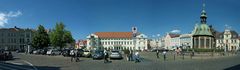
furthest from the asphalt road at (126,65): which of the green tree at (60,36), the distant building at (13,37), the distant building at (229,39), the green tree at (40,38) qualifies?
the distant building at (229,39)

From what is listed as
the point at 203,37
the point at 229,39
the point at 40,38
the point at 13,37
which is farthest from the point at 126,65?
the point at 229,39

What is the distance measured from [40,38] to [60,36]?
21.8 ft

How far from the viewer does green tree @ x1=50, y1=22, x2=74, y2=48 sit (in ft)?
332

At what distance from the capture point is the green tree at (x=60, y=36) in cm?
10119

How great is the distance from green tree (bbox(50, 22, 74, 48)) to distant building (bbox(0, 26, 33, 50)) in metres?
65.3

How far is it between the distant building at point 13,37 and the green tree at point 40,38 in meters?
60.9

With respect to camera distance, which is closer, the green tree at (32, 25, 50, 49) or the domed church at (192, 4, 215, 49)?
the domed church at (192, 4, 215, 49)

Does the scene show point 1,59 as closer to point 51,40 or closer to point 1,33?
point 51,40

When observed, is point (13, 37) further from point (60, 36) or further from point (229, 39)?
point (229, 39)

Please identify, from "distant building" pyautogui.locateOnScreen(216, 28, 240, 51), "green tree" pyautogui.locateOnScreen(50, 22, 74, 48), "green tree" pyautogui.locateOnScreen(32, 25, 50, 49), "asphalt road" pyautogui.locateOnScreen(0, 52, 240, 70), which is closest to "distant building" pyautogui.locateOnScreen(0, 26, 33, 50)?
"green tree" pyautogui.locateOnScreen(32, 25, 50, 49)

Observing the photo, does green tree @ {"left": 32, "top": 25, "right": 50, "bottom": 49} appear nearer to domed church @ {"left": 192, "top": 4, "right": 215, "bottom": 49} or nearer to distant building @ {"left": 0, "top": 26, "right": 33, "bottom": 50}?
domed church @ {"left": 192, "top": 4, "right": 215, "bottom": 49}

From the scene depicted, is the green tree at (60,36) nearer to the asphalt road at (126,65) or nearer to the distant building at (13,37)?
the asphalt road at (126,65)

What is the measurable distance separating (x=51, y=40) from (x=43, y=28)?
449cm

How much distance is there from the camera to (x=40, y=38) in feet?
340
